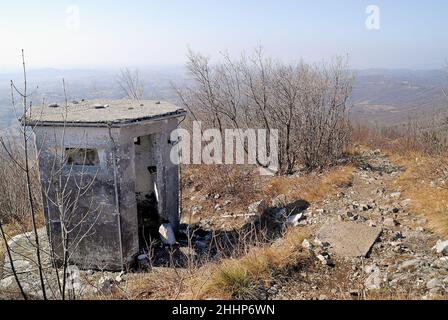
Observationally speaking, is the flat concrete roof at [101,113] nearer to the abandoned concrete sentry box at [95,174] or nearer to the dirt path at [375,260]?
the abandoned concrete sentry box at [95,174]

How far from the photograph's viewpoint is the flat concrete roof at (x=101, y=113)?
17.5 ft

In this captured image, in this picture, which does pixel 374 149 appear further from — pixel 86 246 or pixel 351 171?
pixel 86 246

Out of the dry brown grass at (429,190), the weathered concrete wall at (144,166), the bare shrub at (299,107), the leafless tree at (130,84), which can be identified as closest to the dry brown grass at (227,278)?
the dry brown grass at (429,190)

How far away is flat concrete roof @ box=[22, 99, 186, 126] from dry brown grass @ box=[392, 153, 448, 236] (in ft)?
13.9

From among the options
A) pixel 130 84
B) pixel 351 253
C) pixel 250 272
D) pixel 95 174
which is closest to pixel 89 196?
pixel 95 174

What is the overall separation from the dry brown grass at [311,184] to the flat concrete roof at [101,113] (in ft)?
10.5

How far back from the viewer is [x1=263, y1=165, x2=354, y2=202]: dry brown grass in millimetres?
8008

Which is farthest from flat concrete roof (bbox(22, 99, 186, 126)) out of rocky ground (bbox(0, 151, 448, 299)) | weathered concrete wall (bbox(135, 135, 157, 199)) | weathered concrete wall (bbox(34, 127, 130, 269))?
rocky ground (bbox(0, 151, 448, 299))

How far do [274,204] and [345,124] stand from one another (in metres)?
4.95

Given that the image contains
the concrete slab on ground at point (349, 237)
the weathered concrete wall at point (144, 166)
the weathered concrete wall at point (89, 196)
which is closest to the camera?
the concrete slab on ground at point (349, 237)

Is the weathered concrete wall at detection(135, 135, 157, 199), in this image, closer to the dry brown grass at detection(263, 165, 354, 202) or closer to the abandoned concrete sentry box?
the abandoned concrete sentry box

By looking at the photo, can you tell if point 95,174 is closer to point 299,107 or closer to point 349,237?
point 349,237

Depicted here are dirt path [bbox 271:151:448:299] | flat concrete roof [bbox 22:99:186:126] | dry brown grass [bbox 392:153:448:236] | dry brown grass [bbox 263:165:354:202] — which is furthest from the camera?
dry brown grass [bbox 263:165:354:202]

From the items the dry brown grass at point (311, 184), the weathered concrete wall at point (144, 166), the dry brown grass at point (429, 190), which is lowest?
the dry brown grass at point (311, 184)
